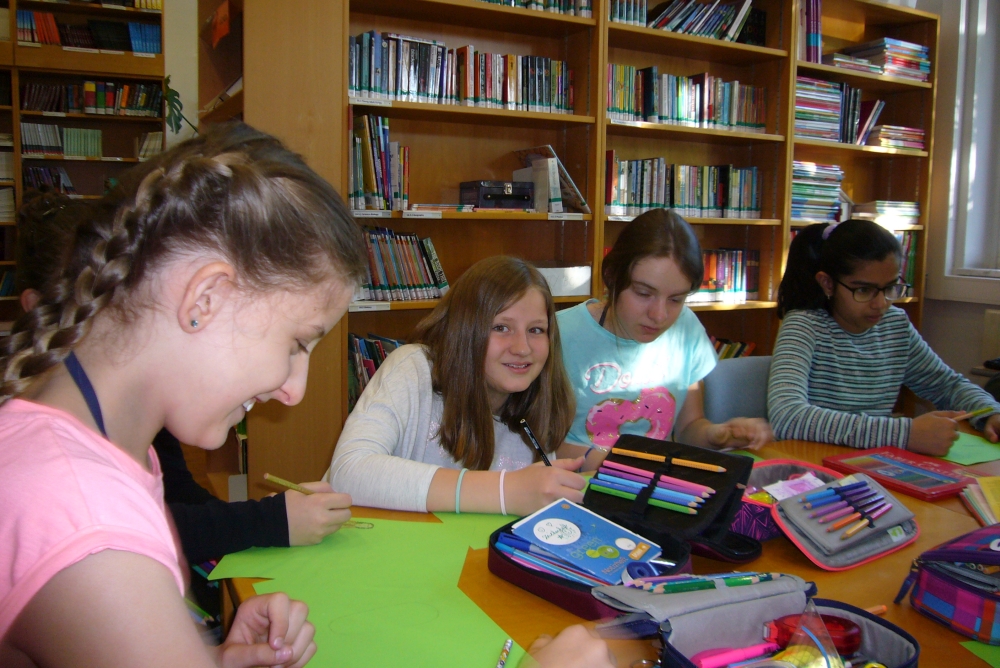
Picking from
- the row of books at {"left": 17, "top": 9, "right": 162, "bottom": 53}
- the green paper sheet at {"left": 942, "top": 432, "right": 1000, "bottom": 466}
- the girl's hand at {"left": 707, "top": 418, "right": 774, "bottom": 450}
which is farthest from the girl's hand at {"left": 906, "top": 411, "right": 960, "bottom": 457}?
the row of books at {"left": 17, "top": 9, "right": 162, "bottom": 53}

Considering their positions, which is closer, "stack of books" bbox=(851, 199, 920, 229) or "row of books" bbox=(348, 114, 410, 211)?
"row of books" bbox=(348, 114, 410, 211)

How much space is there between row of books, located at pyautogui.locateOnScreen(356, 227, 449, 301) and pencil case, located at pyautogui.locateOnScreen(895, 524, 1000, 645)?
6.63 ft

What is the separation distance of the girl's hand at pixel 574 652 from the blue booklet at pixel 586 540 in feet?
0.55

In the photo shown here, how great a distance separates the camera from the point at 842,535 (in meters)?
0.97

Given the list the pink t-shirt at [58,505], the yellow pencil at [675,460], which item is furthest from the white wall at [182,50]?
the pink t-shirt at [58,505]

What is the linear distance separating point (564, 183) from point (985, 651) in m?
2.37

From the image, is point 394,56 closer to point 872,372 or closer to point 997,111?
point 872,372

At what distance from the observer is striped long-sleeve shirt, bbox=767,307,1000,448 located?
1.80 meters

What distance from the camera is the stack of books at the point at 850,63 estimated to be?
3.56 meters

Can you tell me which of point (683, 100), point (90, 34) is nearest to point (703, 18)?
point (683, 100)

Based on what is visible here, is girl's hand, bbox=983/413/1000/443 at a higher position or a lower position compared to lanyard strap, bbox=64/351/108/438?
lower

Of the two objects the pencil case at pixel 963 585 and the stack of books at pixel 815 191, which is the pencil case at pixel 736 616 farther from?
the stack of books at pixel 815 191

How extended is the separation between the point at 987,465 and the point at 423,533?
1158 mm

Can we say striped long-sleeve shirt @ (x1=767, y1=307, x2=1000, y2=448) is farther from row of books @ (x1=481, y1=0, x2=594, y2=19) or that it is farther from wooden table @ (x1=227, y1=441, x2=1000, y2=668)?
row of books @ (x1=481, y1=0, x2=594, y2=19)
